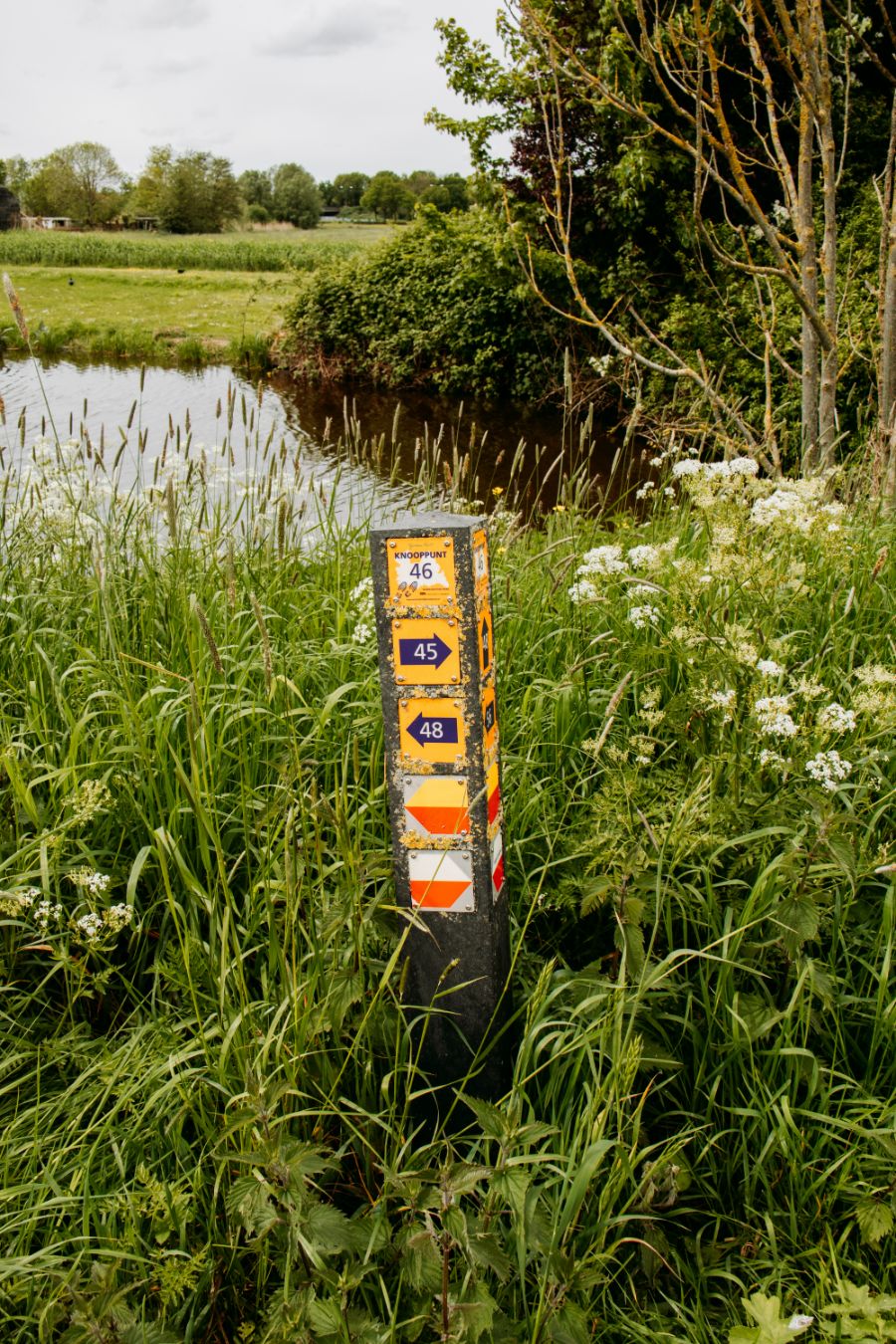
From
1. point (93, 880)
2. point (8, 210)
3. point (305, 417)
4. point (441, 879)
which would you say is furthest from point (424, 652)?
point (8, 210)

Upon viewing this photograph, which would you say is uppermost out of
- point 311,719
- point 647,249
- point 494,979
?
point 647,249

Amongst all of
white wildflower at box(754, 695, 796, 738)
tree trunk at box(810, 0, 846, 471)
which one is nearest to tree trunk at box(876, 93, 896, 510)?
tree trunk at box(810, 0, 846, 471)

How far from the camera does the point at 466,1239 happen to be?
1304 millimetres

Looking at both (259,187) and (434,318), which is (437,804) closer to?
(434,318)

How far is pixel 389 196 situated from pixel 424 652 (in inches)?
2884

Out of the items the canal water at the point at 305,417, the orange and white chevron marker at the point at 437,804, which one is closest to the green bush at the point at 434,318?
the canal water at the point at 305,417

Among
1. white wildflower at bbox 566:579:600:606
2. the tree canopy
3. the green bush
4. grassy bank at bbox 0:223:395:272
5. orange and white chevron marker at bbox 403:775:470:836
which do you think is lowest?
orange and white chevron marker at bbox 403:775:470:836

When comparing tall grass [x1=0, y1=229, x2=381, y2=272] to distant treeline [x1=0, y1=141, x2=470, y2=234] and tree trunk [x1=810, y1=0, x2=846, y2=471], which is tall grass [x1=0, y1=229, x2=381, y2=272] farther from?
tree trunk [x1=810, y1=0, x2=846, y2=471]

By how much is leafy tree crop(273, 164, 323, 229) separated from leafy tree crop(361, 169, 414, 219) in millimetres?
6650

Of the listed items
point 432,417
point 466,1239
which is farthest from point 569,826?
point 432,417

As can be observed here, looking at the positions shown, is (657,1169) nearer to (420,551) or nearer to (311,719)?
(420,551)

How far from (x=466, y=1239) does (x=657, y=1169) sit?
15.1 inches

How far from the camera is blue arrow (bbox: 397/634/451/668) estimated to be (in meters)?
1.66

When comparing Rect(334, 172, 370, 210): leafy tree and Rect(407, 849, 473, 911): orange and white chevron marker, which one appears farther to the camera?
Rect(334, 172, 370, 210): leafy tree
